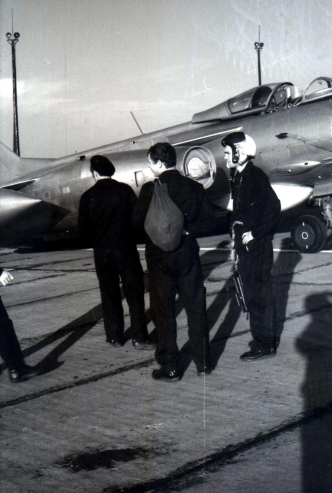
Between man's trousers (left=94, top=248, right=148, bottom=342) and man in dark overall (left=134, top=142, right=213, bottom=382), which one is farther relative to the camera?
man's trousers (left=94, top=248, right=148, bottom=342)

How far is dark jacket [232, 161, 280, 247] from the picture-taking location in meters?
5.00

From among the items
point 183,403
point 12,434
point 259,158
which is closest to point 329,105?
point 259,158

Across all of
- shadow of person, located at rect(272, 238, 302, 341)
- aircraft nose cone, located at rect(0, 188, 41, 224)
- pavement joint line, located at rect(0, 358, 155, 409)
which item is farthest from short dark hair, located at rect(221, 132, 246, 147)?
aircraft nose cone, located at rect(0, 188, 41, 224)

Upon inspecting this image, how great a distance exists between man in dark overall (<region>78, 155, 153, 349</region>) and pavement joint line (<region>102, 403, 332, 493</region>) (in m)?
2.14

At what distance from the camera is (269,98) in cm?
1175

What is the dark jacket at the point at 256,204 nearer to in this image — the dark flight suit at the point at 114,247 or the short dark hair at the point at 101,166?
the dark flight suit at the point at 114,247

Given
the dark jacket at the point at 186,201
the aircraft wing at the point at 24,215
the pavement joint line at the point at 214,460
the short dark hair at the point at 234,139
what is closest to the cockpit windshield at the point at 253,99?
the aircraft wing at the point at 24,215

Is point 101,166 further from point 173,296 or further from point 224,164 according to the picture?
point 224,164

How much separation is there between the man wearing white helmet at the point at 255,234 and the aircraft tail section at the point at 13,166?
13.0m

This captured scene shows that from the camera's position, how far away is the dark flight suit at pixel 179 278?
4.63m

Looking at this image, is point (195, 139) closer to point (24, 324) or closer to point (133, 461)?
point (24, 324)

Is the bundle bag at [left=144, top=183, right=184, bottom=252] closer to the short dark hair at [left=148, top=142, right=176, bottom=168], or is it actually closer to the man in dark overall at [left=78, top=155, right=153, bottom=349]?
the short dark hair at [left=148, top=142, right=176, bottom=168]

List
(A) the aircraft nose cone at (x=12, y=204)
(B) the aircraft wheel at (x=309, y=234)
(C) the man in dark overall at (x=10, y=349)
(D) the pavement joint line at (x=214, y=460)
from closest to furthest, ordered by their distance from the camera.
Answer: (D) the pavement joint line at (x=214, y=460) → (C) the man in dark overall at (x=10, y=349) → (B) the aircraft wheel at (x=309, y=234) → (A) the aircraft nose cone at (x=12, y=204)

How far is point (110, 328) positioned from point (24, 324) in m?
1.46
